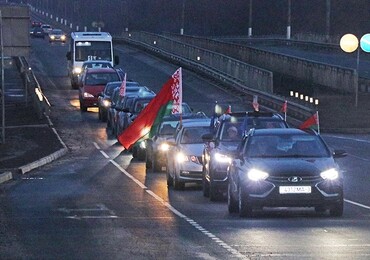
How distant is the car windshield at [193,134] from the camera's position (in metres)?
26.6

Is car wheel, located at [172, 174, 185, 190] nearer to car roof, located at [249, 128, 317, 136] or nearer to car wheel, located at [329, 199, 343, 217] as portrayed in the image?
car roof, located at [249, 128, 317, 136]

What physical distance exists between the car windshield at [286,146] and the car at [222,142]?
5.83ft

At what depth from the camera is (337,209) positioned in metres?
19.2

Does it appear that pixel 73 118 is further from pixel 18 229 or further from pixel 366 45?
pixel 18 229

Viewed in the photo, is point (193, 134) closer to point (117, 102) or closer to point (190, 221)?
point (190, 221)

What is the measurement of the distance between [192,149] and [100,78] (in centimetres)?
3134

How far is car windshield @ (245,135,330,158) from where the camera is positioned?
65.2ft

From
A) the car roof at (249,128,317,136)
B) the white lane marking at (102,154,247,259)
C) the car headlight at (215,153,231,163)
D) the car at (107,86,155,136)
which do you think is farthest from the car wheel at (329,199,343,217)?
the car at (107,86,155,136)

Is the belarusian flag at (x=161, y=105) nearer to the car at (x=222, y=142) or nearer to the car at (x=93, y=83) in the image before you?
the car at (x=222, y=142)

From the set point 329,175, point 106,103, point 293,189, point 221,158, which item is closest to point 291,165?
point 293,189

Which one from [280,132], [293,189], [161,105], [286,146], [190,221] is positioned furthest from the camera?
[161,105]

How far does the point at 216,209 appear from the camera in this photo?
21.4m

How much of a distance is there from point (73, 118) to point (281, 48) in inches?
2084

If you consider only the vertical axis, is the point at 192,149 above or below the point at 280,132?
below
